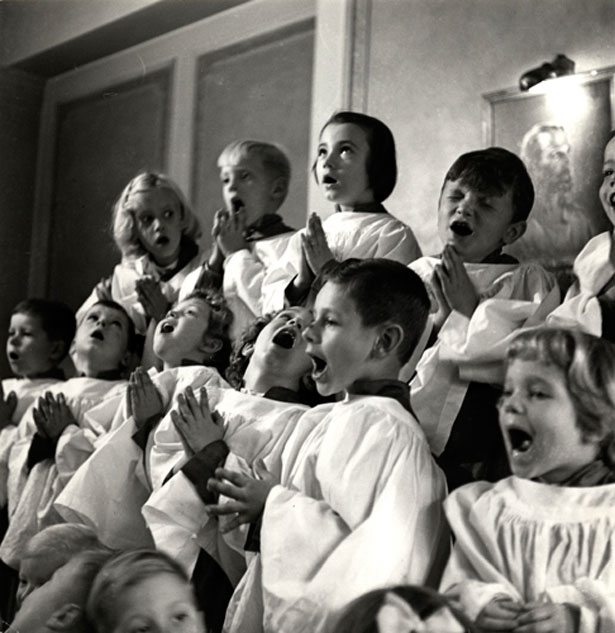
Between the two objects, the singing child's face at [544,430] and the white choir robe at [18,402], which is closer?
the singing child's face at [544,430]

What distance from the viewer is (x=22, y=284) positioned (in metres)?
2.98

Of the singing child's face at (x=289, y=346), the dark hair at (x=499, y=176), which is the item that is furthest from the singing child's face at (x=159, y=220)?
the dark hair at (x=499, y=176)

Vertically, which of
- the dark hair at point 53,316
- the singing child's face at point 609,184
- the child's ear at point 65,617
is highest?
the singing child's face at point 609,184

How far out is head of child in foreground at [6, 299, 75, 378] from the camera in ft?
9.59

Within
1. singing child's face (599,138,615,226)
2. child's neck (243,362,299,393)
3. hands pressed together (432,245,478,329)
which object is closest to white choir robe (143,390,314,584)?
child's neck (243,362,299,393)

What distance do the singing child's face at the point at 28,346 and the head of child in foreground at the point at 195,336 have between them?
0.55 meters

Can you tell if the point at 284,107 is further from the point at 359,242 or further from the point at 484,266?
the point at 484,266

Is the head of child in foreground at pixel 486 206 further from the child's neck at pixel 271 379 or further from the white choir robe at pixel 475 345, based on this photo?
the child's neck at pixel 271 379

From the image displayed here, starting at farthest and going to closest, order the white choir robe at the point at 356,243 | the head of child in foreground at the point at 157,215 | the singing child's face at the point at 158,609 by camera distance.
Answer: the head of child in foreground at the point at 157,215 → the white choir robe at the point at 356,243 → the singing child's face at the point at 158,609

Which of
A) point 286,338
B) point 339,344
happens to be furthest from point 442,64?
point 339,344

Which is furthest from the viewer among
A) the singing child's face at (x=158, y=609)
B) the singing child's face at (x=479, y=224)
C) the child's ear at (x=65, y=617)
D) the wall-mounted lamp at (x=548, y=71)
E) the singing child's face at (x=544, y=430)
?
the wall-mounted lamp at (x=548, y=71)

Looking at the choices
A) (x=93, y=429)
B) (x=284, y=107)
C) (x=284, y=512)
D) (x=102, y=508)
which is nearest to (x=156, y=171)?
(x=284, y=107)

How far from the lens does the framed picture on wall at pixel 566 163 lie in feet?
7.20

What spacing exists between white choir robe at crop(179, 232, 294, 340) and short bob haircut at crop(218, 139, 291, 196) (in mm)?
177
